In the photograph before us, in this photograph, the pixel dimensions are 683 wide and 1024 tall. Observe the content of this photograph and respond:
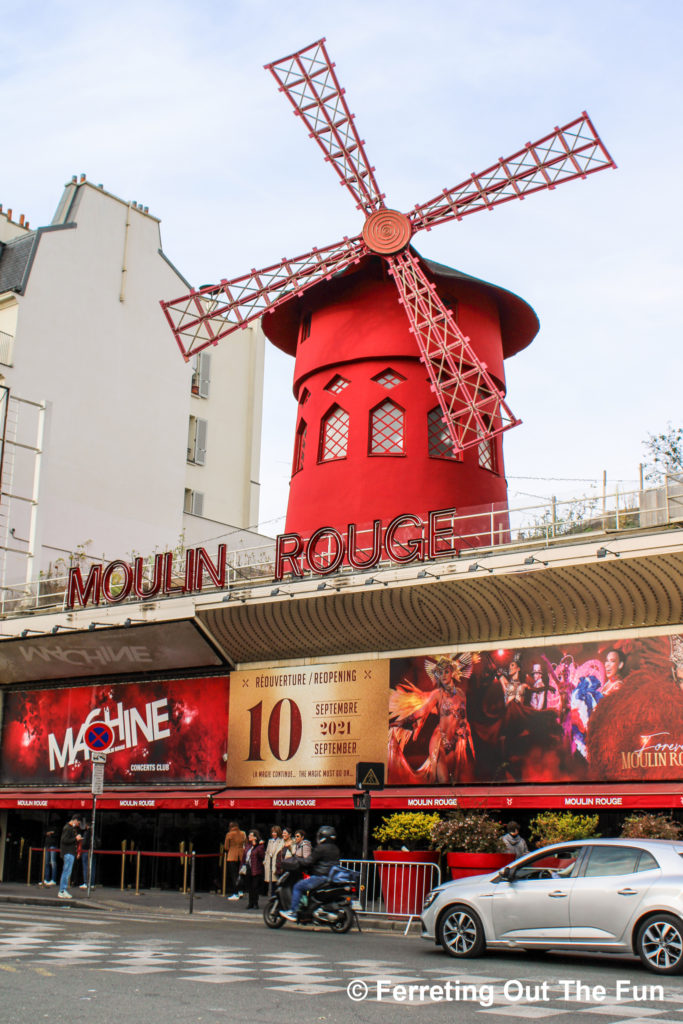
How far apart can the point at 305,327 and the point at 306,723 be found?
8019 millimetres

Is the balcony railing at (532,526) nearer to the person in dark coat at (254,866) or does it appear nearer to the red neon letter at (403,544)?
the red neon letter at (403,544)

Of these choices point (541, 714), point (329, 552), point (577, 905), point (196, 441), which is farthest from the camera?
point (196, 441)

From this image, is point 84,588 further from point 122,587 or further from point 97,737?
point 97,737

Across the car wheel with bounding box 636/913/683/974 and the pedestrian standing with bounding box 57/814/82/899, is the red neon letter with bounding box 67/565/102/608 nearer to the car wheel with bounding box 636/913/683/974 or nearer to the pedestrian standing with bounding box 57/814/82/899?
the pedestrian standing with bounding box 57/814/82/899

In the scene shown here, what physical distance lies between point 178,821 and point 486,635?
697cm

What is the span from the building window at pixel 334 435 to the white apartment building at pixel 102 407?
5.30 metres

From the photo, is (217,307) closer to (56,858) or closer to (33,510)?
(33,510)

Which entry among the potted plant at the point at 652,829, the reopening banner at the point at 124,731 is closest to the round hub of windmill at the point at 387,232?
the reopening banner at the point at 124,731

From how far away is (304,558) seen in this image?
18.2m

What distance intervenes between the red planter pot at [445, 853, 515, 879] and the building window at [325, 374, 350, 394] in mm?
10217

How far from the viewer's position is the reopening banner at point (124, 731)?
19.7 metres

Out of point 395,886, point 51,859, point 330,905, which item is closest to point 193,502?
point 51,859

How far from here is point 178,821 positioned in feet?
65.5

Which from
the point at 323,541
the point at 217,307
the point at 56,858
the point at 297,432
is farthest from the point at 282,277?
the point at 56,858
